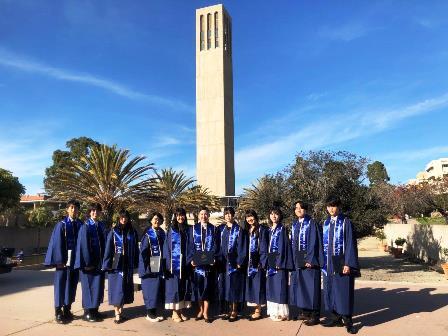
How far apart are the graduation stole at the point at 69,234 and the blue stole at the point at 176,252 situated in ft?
5.61

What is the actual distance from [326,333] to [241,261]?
1780 mm

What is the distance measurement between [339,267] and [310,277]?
0.55 m

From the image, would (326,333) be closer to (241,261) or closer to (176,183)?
(241,261)

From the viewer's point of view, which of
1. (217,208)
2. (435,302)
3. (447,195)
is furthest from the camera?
(217,208)

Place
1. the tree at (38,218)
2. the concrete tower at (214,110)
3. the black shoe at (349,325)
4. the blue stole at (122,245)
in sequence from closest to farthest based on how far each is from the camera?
1. the black shoe at (349,325)
2. the blue stole at (122,245)
3. the tree at (38,218)
4. the concrete tower at (214,110)

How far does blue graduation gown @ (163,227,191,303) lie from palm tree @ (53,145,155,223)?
12597 millimetres

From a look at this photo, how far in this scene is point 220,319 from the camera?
7113 mm

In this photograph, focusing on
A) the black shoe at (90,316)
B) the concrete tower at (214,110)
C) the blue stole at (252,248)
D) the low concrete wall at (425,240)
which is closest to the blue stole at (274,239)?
the blue stole at (252,248)

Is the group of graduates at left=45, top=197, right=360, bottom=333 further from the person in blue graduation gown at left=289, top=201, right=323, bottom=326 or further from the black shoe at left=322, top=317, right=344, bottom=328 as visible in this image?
the black shoe at left=322, top=317, right=344, bottom=328

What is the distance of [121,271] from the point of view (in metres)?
7.18

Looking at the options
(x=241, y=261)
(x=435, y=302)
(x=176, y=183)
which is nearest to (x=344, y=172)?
(x=435, y=302)

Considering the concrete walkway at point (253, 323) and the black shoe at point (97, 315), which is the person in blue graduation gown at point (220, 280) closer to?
the concrete walkway at point (253, 323)

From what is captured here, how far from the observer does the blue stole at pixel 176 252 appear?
7.21 m

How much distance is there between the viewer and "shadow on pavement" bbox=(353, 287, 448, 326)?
7.14 metres
